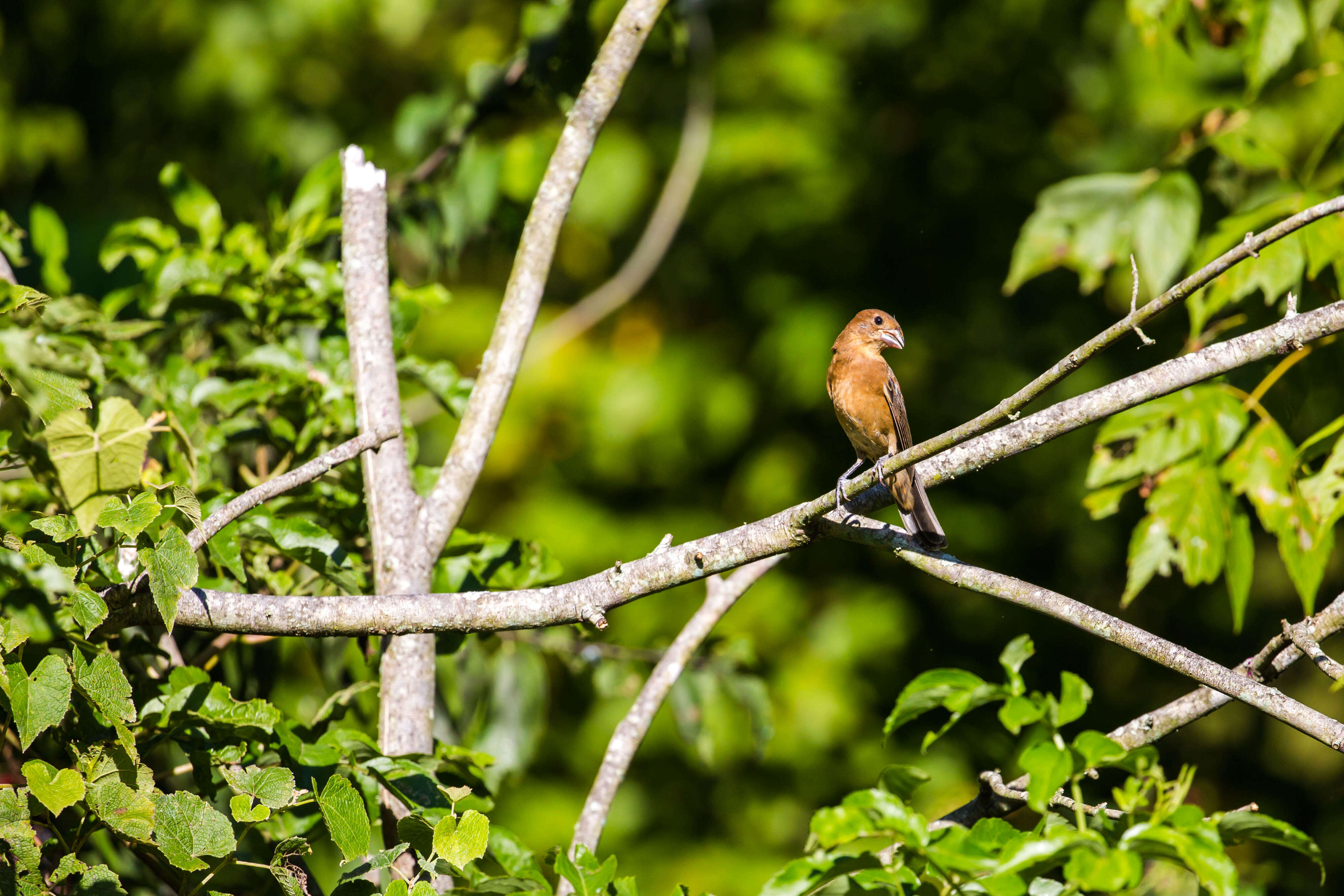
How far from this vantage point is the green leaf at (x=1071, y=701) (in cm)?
138

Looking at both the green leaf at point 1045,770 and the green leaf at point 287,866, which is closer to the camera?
the green leaf at point 1045,770

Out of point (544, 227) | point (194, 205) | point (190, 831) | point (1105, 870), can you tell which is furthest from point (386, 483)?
point (1105, 870)

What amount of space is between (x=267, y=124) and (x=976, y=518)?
446 centimetres

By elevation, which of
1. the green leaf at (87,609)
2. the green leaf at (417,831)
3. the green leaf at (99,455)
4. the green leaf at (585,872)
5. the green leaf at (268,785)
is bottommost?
the green leaf at (585,872)

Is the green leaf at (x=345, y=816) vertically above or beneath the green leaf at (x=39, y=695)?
beneath

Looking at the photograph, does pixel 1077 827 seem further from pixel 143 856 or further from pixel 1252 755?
pixel 1252 755

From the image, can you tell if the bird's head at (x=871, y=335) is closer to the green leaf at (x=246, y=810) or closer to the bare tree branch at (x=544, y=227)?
the bare tree branch at (x=544, y=227)

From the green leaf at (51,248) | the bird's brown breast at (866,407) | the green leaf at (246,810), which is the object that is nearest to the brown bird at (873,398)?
the bird's brown breast at (866,407)

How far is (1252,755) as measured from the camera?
5.10m

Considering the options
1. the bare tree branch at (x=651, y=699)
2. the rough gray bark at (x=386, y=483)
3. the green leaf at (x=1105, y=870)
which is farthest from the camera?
the bare tree branch at (x=651, y=699)

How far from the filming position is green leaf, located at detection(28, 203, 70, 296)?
2705 millimetres

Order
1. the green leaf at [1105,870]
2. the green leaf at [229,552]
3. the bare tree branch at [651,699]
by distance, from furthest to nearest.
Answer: the bare tree branch at [651,699] → the green leaf at [229,552] → the green leaf at [1105,870]

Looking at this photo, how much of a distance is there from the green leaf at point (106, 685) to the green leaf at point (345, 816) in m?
0.28

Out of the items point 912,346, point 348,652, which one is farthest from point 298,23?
point 348,652
